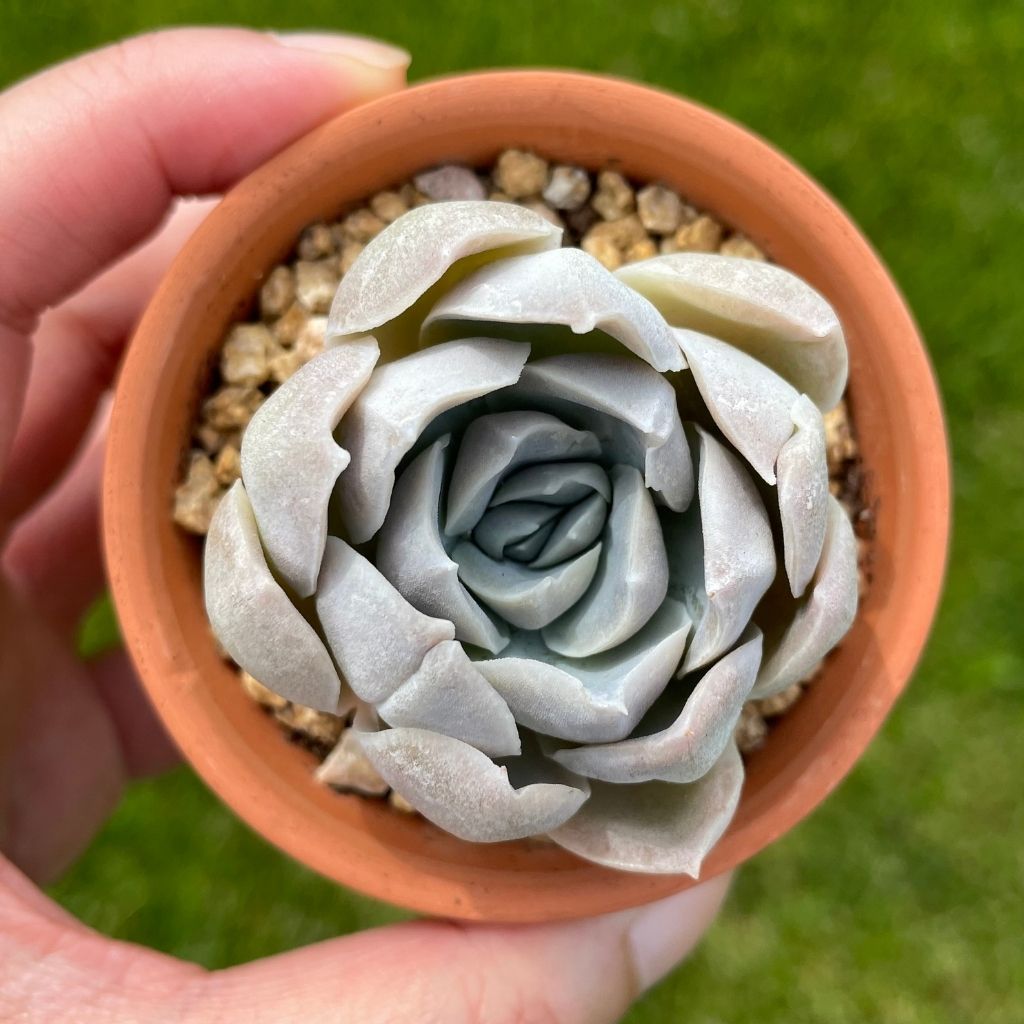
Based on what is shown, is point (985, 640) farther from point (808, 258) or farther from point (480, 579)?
point (480, 579)

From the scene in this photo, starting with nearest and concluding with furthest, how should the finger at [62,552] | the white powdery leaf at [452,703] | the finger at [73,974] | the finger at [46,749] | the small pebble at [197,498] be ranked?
1. the white powdery leaf at [452,703]
2. the finger at [73,974]
3. the small pebble at [197,498]
4. the finger at [46,749]
5. the finger at [62,552]

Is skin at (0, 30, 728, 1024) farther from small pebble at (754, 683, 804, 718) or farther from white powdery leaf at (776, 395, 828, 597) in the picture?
white powdery leaf at (776, 395, 828, 597)

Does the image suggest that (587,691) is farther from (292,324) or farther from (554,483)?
(292,324)

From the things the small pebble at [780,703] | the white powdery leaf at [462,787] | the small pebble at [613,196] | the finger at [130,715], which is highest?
the small pebble at [613,196]

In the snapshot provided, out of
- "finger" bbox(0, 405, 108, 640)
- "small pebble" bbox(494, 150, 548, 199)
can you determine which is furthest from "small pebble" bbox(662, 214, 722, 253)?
"finger" bbox(0, 405, 108, 640)

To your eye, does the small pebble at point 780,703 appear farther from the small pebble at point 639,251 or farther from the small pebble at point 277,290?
the small pebble at point 277,290

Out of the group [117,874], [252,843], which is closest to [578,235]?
[252,843]

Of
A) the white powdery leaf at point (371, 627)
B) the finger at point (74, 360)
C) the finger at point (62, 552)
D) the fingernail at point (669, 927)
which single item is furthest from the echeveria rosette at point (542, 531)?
the finger at point (62, 552)
